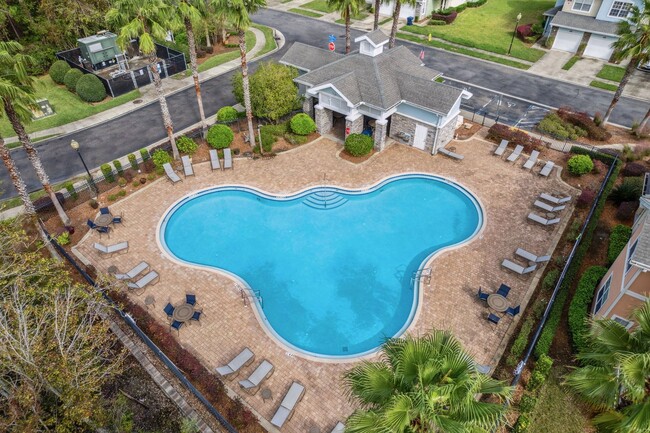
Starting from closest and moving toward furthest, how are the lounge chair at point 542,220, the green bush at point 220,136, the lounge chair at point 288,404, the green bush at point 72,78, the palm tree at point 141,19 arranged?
the lounge chair at point 288,404, the palm tree at point 141,19, the lounge chair at point 542,220, the green bush at point 220,136, the green bush at point 72,78

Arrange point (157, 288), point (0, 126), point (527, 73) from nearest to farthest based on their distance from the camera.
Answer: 1. point (157, 288)
2. point (0, 126)
3. point (527, 73)

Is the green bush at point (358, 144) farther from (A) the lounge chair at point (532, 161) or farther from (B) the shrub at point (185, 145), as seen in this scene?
(B) the shrub at point (185, 145)

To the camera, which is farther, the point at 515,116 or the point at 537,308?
the point at 515,116

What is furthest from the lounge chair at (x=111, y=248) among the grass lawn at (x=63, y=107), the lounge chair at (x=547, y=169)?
the lounge chair at (x=547, y=169)

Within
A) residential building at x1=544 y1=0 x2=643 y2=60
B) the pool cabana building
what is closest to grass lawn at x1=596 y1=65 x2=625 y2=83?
residential building at x1=544 y1=0 x2=643 y2=60

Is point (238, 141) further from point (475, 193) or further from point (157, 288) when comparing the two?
point (475, 193)

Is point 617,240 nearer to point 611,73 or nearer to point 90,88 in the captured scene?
point 611,73

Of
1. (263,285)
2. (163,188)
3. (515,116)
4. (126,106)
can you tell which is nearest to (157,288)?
(263,285)

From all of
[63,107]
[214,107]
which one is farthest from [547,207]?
[63,107]
